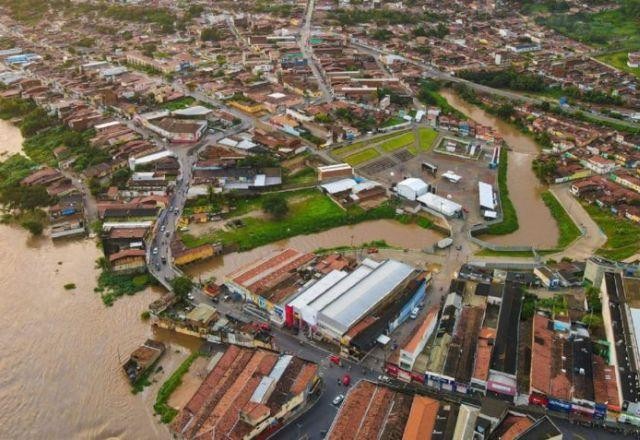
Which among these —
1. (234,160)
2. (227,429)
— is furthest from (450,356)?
(234,160)

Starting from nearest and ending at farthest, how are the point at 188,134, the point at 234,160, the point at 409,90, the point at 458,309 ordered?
1. the point at 458,309
2. the point at 234,160
3. the point at 188,134
4. the point at 409,90

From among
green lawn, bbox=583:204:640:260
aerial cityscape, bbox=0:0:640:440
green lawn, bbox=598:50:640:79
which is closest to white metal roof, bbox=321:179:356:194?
aerial cityscape, bbox=0:0:640:440

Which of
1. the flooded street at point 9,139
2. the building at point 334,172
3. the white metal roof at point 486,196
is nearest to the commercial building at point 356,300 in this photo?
the white metal roof at point 486,196

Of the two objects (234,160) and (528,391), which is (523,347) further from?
(234,160)

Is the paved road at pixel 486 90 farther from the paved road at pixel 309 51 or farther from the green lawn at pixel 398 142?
the green lawn at pixel 398 142

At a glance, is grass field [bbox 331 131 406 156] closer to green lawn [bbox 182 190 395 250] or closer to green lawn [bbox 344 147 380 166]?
green lawn [bbox 344 147 380 166]

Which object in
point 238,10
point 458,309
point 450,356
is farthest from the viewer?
point 238,10
